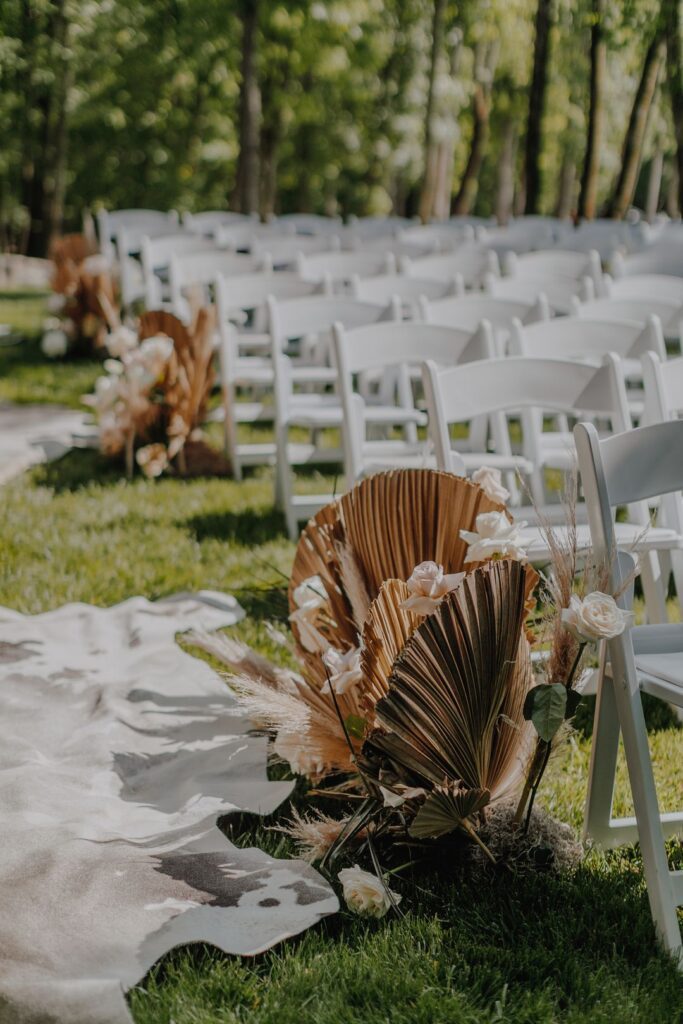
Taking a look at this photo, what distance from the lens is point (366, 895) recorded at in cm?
280

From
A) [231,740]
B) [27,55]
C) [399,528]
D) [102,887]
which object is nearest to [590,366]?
[399,528]

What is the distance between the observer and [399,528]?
325 centimetres

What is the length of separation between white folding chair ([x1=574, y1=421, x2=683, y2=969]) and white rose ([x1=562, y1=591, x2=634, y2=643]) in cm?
15

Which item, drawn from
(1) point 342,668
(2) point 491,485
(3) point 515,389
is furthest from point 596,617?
(3) point 515,389

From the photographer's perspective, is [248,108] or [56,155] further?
[56,155]

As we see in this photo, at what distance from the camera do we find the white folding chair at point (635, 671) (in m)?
2.75

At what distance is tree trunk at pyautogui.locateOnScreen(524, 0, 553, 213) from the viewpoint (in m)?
20.1

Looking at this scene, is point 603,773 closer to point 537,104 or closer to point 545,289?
point 545,289

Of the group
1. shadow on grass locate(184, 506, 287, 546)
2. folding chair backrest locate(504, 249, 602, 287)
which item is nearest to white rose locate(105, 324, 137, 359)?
shadow on grass locate(184, 506, 287, 546)

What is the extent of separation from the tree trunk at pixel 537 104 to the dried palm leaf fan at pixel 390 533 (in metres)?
18.7

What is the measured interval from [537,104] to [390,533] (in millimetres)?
18829

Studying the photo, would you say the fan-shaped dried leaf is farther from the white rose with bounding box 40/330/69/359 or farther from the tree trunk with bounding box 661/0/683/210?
the tree trunk with bounding box 661/0/683/210

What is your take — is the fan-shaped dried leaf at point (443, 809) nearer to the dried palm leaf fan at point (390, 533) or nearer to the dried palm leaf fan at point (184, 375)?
the dried palm leaf fan at point (390, 533)

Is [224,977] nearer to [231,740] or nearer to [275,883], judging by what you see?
[275,883]
